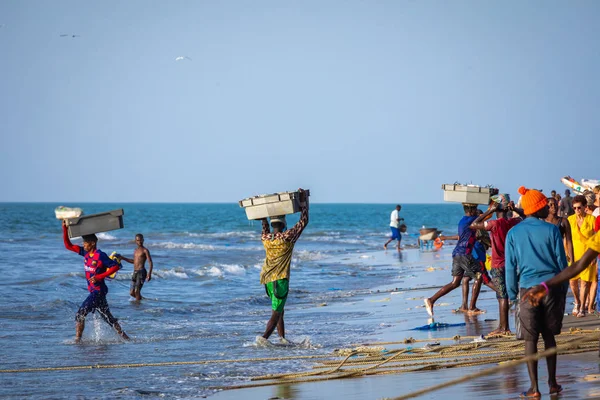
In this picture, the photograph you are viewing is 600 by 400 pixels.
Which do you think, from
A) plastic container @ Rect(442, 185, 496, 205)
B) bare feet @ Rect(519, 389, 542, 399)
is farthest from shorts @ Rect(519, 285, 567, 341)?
plastic container @ Rect(442, 185, 496, 205)

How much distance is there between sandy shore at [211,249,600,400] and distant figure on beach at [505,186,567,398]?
333 millimetres

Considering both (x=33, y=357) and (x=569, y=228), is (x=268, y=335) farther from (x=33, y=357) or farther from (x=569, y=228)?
(x=569, y=228)

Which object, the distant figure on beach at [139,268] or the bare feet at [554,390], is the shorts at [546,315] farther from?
the distant figure on beach at [139,268]

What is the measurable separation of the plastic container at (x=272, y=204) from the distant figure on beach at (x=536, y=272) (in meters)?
3.84

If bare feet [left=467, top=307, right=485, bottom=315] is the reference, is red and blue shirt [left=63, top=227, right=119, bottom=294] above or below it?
above

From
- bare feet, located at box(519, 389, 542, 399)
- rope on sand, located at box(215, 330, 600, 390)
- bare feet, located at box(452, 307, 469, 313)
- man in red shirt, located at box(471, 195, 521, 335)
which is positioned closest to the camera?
bare feet, located at box(519, 389, 542, 399)

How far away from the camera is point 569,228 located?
9734mm

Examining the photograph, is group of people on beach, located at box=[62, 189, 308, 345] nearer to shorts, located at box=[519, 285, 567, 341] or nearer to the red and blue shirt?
the red and blue shirt

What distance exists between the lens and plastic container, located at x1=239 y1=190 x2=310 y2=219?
980 centimetres

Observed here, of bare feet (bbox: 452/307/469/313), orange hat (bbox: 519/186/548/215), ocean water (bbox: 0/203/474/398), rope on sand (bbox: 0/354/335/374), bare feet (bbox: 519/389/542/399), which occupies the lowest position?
ocean water (bbox: 0/203/474/398)

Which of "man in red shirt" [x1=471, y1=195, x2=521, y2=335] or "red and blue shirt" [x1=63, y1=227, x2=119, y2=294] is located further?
"red and blue shirt" [x1=63, y1=227, x2=119, y2=294]

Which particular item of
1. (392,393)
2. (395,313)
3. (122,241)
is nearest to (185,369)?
(392,393)

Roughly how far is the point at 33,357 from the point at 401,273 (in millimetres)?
14708

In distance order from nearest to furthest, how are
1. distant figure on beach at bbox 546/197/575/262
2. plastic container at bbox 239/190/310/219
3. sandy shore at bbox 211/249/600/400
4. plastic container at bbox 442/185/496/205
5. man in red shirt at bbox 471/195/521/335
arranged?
sandy shore at bbox 211/249/600/400, distant figure on beach at bbox 546/197/575/262, man in red shirt at bbox 471/195/521/335, plastic container at bbox 239/190/310/219, plastic container at bbox 442/185/496/205
